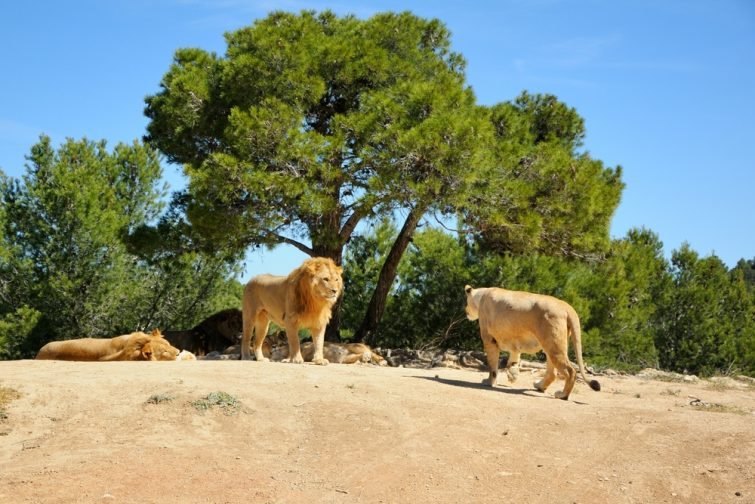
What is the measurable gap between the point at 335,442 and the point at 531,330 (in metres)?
3.73

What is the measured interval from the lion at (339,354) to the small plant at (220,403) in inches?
236

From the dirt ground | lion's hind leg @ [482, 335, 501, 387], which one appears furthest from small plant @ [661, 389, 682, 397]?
lion's hind leg @ [482, 335, 501, 387]

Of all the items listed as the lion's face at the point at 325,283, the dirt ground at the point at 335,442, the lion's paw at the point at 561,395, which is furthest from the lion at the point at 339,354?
the lion's paw at the point at 561,395

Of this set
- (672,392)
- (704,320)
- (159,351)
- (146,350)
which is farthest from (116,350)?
(704,320)

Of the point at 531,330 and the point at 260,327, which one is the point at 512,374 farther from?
the point at 260,327

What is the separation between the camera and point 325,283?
1180cm

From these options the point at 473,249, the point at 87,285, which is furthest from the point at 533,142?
the point at 87,285

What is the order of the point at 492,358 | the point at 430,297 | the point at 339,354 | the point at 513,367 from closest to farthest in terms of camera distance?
the point at 492,358, the point at 513,367, the point at 339,354, the point at 430,297

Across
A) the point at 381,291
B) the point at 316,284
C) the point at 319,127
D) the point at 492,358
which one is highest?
the point at 319,127

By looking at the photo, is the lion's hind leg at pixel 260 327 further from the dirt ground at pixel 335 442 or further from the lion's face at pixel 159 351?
the dirt ground at pixel 335 442

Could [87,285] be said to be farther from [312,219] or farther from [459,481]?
[459,481]

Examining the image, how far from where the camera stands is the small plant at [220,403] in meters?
8.05

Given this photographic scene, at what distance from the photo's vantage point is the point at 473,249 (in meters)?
19.6

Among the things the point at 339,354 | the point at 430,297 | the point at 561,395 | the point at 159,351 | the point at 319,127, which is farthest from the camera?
the point at 430,297
